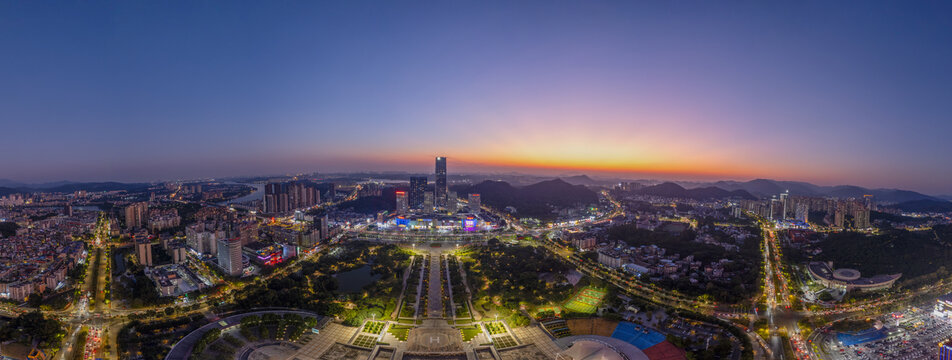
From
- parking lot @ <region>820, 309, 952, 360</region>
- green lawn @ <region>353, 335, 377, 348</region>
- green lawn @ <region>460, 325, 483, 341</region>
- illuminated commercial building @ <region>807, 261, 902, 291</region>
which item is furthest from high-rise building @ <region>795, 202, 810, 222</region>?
green lawn @ <region>353, 335, 377, 348</region>

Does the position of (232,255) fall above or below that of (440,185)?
below

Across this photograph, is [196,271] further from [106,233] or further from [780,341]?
[780,341]

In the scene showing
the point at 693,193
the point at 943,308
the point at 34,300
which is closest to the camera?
the point at 943,308

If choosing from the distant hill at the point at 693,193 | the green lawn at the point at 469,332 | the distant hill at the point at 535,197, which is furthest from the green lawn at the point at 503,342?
the distant hill at the point at 693,193

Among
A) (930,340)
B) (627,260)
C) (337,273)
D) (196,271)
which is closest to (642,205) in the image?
(627,260)

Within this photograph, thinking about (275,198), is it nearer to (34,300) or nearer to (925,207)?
(34,300)

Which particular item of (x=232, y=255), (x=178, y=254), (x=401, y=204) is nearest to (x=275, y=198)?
(x=401, y=204)
